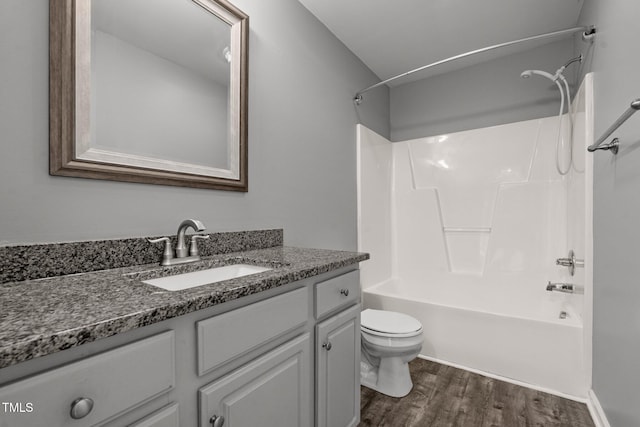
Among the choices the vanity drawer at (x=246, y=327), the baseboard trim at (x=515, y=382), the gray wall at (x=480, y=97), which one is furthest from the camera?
the gray wall at (x=480, y=97)

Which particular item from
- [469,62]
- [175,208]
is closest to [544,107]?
[469,62]

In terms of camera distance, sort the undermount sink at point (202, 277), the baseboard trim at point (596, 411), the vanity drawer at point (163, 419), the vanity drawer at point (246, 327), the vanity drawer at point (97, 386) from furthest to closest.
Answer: the baseboard trim at point (596, 411)
the undermount sink at point (202, 277)
the vanity drawer at point (246, 327)
the vanity drawer at point (163, 419)
the vanity drawer at point (97, 386)

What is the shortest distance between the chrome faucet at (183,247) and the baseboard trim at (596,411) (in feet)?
6.77

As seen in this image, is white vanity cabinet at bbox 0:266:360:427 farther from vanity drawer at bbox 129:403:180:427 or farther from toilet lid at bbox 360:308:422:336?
toilet lid at bbox 360:308:422:336

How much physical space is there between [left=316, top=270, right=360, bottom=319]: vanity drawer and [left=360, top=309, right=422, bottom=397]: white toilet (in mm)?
519

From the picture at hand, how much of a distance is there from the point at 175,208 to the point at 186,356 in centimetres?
73

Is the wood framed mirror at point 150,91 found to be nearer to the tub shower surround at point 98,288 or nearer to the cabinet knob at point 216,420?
the tub shower surround at point 98,288

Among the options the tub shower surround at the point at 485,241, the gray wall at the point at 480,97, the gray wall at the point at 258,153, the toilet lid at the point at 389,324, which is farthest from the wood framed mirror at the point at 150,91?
the gray wall at the point at 480,97

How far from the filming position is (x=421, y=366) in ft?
6.97

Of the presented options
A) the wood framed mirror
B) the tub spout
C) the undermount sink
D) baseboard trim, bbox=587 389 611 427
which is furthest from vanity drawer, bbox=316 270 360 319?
the tub spout

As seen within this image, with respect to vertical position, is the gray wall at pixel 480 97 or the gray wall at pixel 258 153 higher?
the gray wall at pixel 480 97

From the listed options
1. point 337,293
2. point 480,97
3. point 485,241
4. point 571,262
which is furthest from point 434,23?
point 337,293

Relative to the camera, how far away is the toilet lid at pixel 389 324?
176cm

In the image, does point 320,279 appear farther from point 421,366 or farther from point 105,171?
point 421,366
